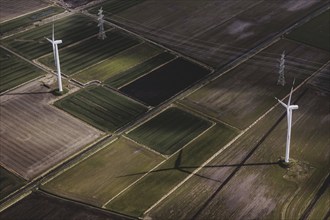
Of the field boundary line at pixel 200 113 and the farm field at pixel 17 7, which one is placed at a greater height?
the farm field at pixel 17 7

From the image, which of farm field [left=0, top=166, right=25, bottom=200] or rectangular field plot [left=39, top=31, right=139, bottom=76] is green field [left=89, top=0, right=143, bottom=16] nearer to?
rectangular field plot [left=39, top=31, right=139, bottom=76]

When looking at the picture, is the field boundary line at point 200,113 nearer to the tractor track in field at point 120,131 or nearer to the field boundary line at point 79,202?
the tractor track in field at point 120,131

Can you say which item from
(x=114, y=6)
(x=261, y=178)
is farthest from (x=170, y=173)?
(x=114, y=6)

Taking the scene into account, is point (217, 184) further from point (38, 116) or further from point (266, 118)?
point (38, 116)

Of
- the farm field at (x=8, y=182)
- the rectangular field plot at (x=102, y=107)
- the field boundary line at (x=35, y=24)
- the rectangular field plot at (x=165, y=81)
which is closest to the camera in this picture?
the farm field at (x=8, y=182)

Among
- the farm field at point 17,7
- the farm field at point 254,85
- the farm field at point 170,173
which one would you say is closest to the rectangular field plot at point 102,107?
the farm field at point 254,85

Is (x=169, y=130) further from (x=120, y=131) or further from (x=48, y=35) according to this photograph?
(x=48, y=35)
